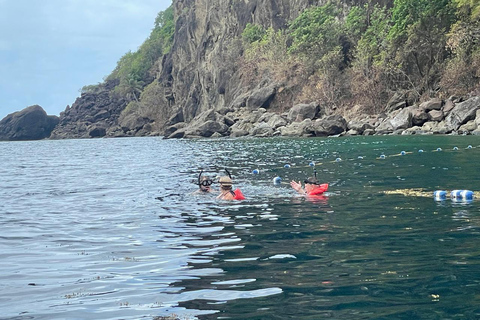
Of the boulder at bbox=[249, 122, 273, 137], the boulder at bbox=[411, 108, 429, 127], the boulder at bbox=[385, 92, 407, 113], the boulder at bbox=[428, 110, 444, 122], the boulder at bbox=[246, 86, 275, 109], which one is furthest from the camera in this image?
the boulder at bbox=[246, 86, 275, 109]

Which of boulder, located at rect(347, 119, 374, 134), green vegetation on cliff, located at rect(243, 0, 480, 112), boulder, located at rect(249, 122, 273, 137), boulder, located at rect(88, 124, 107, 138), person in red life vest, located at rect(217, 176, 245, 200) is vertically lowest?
person in red life vest, located at rect(217, 176, 245, 200)

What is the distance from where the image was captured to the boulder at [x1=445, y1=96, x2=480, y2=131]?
1583 inches

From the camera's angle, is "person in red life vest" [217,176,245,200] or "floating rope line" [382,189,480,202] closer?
"floating rope line" [382,189,480,202]

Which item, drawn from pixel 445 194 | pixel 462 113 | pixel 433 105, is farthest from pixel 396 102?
pixel 445 194

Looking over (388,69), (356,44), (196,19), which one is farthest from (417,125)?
(196,19)

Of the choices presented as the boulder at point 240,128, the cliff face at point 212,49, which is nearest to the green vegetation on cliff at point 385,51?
the boulder at point 240,128

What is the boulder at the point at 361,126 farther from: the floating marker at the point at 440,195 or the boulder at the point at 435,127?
the floating marker at the point at 440,195

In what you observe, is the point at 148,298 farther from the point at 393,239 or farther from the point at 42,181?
the point at 42,181

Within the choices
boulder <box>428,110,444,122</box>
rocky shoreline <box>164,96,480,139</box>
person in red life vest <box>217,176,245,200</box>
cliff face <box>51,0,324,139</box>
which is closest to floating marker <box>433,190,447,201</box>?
person in red life vest <box>217,176,245,200</box>

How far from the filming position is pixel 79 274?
285 inches

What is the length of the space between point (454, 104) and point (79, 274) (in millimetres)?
42651

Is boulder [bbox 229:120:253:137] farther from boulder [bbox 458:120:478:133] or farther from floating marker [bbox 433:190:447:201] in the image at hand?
floating marker [bbox 433:190:447:201]

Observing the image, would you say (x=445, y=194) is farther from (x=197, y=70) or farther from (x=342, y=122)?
(x=197, y=70)

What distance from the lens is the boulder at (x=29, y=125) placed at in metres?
138
